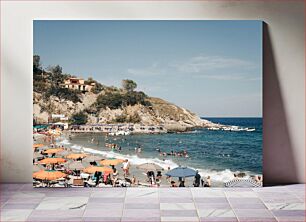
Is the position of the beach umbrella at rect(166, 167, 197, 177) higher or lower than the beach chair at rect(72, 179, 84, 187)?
higher

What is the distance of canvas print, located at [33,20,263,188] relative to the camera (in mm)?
5969

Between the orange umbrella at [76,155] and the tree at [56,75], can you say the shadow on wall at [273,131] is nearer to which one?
the orange umbrella at [76,155]

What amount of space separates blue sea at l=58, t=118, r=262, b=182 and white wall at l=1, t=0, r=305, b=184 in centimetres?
17

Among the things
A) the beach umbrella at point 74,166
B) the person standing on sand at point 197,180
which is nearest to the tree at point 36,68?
the beach umbrella at point 74,166

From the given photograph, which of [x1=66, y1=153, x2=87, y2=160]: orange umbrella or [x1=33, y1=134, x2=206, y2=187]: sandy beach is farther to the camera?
[x1=66, y1=153, x2=87, y2=160]: orange umbrella

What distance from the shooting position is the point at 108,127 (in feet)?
19.9

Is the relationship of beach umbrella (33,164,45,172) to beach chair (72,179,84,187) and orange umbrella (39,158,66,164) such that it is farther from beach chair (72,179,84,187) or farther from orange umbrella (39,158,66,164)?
beach chair (72,179,84,187)

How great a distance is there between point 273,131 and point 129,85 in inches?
69.1

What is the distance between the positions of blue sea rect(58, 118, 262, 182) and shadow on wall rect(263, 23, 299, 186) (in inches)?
3.9

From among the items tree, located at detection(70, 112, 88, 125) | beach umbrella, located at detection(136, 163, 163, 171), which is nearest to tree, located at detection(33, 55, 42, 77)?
tree, located at detection(70, 112, 88, 125)

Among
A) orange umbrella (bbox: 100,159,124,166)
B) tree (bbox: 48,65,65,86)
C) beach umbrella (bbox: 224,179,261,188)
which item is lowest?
beach umbrella (bbox: 224,179,261,188)

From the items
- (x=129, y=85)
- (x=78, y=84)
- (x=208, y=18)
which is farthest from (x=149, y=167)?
(x=208, y=18)

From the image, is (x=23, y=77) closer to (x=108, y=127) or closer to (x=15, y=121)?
(x=15, y=121)

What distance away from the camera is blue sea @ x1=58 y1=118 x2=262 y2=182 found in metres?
5.98
